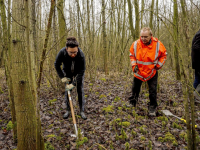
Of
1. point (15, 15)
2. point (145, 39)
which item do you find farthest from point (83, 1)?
point (15, 15)

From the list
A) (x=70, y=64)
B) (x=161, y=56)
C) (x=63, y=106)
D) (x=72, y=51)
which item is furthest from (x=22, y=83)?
(x=161, y=56)

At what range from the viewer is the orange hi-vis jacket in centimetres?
356

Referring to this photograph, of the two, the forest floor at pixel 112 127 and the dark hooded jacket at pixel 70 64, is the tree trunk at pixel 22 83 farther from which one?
the dark hooded jacket at pixel 70 64

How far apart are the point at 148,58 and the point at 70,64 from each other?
192 centimetres

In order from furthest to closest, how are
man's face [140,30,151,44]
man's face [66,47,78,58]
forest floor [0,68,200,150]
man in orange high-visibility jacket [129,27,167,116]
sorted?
1. man in orange high-visibility jacket [129,27,167,116]
2. man's face [140,30,151,44]
3. man's face [66,47,78,58]
4. forest floor [0,68,200,150]

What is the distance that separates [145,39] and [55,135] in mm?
2884

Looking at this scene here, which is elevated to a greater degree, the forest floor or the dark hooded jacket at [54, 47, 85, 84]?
the dark hooded jacket at [54, 47, 85, 84]

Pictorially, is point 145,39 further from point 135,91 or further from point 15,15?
point 15,15

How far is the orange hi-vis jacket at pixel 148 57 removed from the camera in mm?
3557

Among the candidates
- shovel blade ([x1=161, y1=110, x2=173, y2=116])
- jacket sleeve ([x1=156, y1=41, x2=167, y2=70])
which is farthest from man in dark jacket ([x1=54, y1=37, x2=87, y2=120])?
shovel blade ([x1=161, y1=110, x2=173, y2=116])

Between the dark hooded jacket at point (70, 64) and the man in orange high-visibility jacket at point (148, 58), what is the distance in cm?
133

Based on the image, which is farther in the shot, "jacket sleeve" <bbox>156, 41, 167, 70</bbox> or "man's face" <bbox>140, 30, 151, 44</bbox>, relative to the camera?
"jacket sleeve" <bbox>156, 41, 167, 70</bbox>

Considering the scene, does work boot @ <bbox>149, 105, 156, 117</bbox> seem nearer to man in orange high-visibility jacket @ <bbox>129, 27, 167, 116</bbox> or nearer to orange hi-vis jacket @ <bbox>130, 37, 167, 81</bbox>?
man in orange high-visibility jacket @ <bbox>129, 27, 167, 116</bbox>

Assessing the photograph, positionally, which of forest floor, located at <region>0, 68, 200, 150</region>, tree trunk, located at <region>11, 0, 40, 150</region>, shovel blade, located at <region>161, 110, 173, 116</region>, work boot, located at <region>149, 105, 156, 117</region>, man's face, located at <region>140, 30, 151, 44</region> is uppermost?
man's face, located at <region>140, 30, 151, 44</region>
